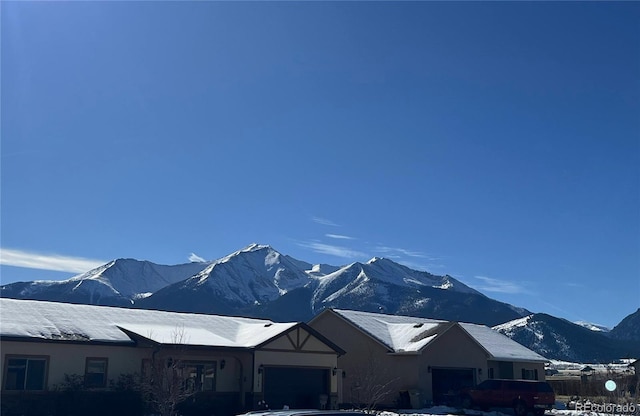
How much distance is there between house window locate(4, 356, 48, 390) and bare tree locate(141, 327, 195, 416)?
3827 millimetres

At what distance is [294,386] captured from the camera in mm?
34031

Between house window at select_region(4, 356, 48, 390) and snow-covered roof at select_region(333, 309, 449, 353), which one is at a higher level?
snow-covered roof at select_region(333, 309, 449, 353)

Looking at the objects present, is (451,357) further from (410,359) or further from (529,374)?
(529,374)

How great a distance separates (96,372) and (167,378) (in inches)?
192

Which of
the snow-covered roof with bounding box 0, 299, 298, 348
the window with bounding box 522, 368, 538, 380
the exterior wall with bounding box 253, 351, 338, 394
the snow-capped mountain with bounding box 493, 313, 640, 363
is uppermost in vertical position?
the snow-capped mountain with bounding box 493, 313, 640, 363

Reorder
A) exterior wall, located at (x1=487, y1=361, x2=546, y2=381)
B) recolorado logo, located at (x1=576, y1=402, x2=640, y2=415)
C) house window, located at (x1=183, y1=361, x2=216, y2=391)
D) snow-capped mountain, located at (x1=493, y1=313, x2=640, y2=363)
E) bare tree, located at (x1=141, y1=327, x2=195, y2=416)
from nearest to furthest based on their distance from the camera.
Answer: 1. bare tree, located at (x1=141, y1=327, x2=195, y2=416)
2. recolorado logo, located at (x1=576, y1=402, x2=640, y2=415)
3. house window, located at (x1=183, y1=361, x2=216, y2=391)
4. exterior wall, located at (x1=487, y1=361, x2=546, y2=381)
5. snow-capped mountain, located at (x1=493, y1=313, x2=640, y2=363)

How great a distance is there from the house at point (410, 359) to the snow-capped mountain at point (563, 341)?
391 ft

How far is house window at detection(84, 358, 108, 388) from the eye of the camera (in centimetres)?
2892

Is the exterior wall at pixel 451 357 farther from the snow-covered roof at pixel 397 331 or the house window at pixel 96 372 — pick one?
the house window at pixel 96 372

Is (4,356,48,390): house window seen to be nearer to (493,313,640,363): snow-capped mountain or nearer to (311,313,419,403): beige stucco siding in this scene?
(311,313,419,403): beige stucco siding

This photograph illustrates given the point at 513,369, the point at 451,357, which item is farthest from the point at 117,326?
the point at 513,369

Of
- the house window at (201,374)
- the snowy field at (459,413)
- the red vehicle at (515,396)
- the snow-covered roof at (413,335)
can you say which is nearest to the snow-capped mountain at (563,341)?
the snow-covered roof at (413,335)

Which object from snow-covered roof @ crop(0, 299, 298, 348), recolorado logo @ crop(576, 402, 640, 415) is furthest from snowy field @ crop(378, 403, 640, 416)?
snow-covered roof @ crop(0, 299, 298, 348)

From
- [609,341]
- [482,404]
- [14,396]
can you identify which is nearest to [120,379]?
[14,396]
